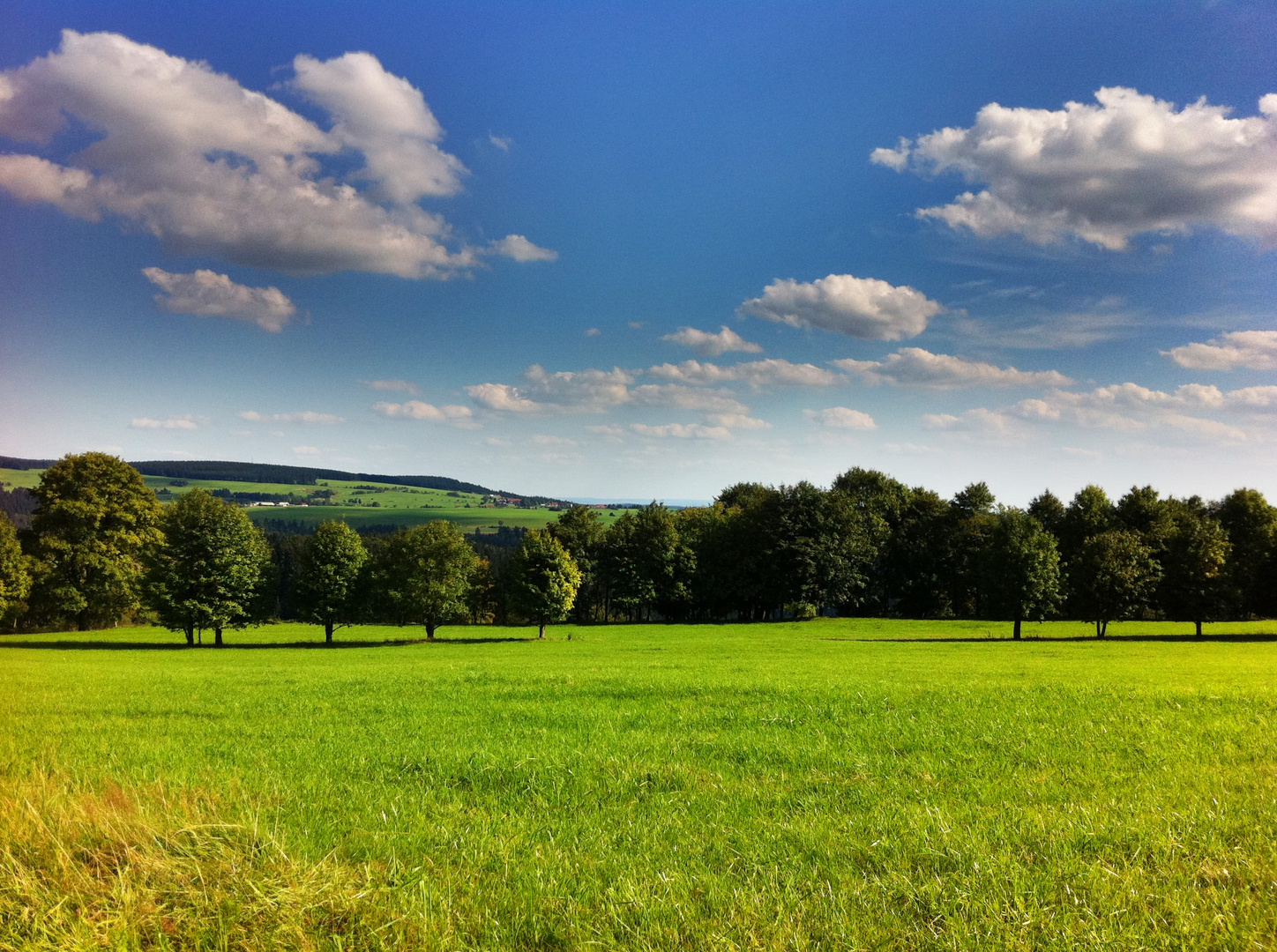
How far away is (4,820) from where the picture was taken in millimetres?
5074

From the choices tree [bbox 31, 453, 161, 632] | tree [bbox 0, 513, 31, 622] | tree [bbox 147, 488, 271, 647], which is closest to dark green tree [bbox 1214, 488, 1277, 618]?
tree [bbox 147, 488, 271, 647]

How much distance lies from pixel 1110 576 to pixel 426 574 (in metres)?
61.0

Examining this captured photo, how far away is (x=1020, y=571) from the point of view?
54906mm

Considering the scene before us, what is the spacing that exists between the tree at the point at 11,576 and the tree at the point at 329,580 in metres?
19.3

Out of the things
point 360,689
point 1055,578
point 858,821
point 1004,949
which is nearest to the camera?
point 1004,949

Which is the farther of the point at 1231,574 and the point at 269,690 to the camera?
the point at 1231,574

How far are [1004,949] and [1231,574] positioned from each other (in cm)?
7473

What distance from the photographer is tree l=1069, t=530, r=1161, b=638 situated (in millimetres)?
55250

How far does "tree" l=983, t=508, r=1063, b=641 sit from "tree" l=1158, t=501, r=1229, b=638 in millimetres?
10412

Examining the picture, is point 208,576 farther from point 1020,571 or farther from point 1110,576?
point 1110,576

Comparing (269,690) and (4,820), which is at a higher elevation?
Answer: (4,820)

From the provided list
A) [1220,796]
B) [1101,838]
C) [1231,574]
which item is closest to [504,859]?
[1101,838]

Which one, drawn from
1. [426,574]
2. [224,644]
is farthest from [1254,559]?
[224,644]

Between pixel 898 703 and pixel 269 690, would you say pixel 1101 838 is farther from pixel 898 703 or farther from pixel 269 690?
pixel 269 690
